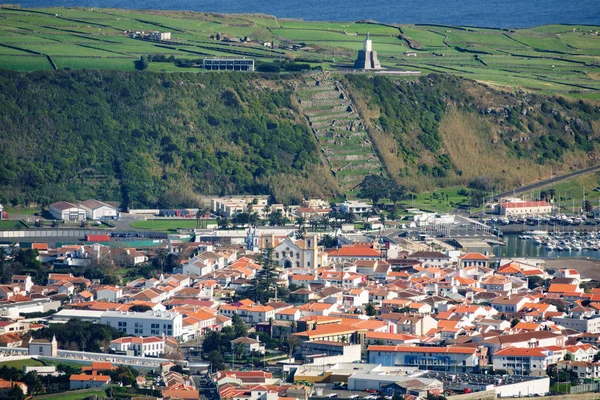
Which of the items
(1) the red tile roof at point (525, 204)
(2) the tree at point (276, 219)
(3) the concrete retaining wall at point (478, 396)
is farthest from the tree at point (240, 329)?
(1) the red tile roof at point (525, 204)

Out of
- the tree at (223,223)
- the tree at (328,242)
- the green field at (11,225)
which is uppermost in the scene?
the tree at (223,223)

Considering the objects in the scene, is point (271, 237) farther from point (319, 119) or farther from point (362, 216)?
point (319, 119)

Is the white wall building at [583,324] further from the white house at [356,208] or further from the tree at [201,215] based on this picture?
the white house at [356,208]

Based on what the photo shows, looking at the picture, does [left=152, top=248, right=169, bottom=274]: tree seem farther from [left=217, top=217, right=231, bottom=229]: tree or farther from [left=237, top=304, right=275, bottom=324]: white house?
[left=237, top=304, right=275, bottom=324]: white house

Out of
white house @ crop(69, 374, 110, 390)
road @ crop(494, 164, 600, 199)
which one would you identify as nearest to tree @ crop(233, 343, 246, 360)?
white house @ crop(69, 374, 110, 390)

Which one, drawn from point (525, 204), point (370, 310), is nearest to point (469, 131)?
point (525, 204)

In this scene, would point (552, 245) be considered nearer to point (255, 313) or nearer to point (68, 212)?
point (68, 212)

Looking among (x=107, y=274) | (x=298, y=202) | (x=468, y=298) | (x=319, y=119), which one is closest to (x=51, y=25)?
(x=319, y=119)
